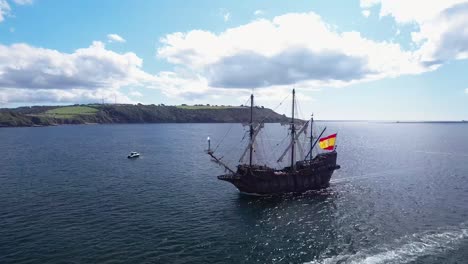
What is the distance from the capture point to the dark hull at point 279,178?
67562 mm

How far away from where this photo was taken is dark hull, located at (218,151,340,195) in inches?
2660

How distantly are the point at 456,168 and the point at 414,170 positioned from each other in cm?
1512

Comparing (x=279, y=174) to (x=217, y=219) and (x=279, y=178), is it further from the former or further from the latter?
(x=217, y=219)

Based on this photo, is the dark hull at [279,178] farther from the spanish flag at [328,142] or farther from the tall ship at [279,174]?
the spanish flag at [328,142]

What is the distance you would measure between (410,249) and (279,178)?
3064 cm

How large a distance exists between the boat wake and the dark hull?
2787cm

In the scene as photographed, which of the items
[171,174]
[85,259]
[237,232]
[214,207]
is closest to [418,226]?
[237,232]

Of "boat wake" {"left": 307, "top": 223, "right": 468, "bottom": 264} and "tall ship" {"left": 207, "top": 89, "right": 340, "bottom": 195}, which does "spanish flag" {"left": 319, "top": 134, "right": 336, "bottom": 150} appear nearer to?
"tall ship" {"left": 207, "top": 89, "right": 340, "bottom": 195}

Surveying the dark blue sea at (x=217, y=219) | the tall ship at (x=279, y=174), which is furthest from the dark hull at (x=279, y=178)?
the dark blue sea at (x=217, y=219)

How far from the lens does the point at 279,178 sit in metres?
68.8

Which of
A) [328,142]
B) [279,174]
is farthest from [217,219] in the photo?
[328,142]

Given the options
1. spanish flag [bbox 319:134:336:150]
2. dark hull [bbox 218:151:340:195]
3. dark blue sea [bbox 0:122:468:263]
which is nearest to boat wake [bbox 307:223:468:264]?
dark blue sea [bbox 0:122:468:263]

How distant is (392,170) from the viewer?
321ft

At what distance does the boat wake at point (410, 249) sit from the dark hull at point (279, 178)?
27865 mm
